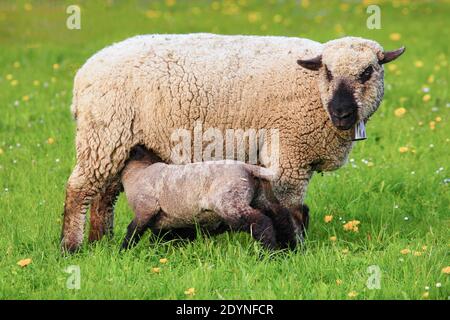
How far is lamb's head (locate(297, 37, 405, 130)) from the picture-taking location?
699 cm

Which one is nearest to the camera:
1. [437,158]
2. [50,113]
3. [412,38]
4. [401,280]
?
[401,280]

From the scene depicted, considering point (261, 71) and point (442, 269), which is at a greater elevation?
point (261, 71)

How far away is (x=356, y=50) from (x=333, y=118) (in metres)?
0.59

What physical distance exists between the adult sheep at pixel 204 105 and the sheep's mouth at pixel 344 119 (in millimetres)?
192

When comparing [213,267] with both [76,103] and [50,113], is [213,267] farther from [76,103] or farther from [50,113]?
[50,113]

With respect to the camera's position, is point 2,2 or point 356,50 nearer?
point 356,50

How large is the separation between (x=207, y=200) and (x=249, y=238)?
70cm

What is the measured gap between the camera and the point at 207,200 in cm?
691

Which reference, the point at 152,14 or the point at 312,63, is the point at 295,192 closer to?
the point at 312,63

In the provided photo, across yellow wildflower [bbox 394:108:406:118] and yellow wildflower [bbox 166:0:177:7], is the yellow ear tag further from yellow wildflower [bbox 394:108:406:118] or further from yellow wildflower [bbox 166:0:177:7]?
yellow wildflower [bbox 166:0:177:7]

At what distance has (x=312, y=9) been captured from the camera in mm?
18953

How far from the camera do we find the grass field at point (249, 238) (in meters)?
6.41

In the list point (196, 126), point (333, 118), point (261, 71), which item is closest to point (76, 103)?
point (196, 126)

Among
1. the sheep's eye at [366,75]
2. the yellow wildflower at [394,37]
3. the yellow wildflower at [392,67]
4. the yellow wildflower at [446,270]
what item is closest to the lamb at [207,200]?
the sheep's eye at [366,75]
